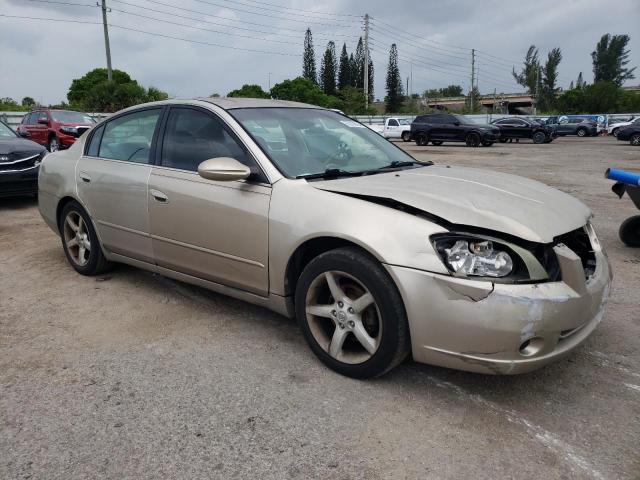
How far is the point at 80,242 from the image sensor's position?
480 centimetres

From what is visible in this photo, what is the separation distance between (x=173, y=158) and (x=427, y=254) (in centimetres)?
214

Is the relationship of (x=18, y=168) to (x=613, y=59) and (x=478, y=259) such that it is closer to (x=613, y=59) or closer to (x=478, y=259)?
(x=478, y=259)

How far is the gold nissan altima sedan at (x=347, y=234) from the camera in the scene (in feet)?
8.21

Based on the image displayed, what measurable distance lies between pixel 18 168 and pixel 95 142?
14.2ft

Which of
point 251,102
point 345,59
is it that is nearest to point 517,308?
point 251,102

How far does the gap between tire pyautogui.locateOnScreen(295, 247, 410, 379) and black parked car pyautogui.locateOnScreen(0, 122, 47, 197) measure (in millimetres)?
6792

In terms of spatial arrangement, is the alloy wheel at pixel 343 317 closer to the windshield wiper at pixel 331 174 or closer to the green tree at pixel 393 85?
the windshield wiper at pixel 331 174

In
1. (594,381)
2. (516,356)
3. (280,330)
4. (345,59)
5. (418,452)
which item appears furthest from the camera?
(345,59)

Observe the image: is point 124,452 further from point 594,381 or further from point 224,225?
point 594,381

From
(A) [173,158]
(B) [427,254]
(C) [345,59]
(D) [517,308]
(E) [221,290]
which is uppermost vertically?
(C) [345,59]

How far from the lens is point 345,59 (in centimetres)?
8219

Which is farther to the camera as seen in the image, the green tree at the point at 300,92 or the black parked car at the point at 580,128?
the green tree at the point at 300,92

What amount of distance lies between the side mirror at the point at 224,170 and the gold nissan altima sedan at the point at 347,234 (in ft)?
0.04

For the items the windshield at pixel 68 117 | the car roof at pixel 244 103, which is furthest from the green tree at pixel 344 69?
the car roof at pixel 244 103
